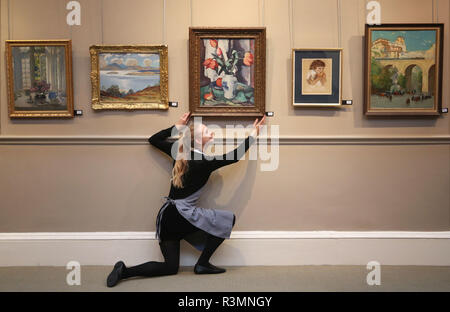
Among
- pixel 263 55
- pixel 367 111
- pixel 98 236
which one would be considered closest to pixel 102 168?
pixel 98 236

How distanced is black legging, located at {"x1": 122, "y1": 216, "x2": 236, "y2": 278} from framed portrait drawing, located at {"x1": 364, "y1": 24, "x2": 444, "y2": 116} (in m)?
1.94

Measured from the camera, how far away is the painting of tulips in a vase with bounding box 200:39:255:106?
3463mm

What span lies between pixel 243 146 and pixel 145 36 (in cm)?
151

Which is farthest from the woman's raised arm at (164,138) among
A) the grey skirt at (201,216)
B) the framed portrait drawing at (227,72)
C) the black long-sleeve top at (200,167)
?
the grey skirt at (201,216)

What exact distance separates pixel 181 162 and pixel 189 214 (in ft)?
1.63

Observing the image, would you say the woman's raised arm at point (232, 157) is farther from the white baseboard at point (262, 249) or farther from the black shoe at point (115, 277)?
the black shoe at point (115, 277)

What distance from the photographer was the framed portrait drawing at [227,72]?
344 cm

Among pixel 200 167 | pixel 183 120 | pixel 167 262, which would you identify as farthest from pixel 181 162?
pixel 167 262

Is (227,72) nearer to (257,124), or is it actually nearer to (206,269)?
(257,124)

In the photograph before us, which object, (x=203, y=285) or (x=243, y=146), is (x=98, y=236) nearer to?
(x=203, y=285)

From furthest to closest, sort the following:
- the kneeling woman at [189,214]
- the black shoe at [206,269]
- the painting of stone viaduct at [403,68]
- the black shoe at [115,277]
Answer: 1. the painting of stone viaduct at [403,68]
2. the black shoe at [206,269]
3. the kneeling woman at [189,214]
4. the black shoe at [115,277]

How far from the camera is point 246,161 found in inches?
141

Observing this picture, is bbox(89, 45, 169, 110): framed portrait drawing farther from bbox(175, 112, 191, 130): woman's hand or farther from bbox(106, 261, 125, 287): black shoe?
bbox(106, 261, 125, 287): black shoe

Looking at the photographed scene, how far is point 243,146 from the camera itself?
10.8 ft
